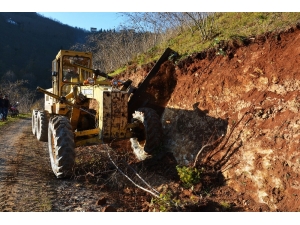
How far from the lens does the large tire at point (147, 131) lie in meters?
6.95

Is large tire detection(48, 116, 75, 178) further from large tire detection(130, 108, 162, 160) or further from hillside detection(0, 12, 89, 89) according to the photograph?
hillside detection(0, 12, 89, 89)

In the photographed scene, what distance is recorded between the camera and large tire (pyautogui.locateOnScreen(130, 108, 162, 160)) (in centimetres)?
695

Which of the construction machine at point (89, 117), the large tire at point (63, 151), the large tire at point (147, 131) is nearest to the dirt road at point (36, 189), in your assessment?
the large tire at point (63, 151)

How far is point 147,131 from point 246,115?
7.30ft

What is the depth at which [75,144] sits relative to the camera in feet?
21.0

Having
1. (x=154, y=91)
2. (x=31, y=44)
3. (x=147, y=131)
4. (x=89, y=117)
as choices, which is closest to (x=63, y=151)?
(x=147, y=131)

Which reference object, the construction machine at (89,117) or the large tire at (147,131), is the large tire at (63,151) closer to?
the construction machine at (89,117)

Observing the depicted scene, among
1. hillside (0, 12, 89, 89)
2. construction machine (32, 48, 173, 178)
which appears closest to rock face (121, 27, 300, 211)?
construction machine (32, 48, 173, 178)

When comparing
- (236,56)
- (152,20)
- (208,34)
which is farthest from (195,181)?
(152,20)

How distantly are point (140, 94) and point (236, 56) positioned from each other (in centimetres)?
308

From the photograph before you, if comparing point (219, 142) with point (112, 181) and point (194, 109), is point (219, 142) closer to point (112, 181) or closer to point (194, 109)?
point (194, 109)

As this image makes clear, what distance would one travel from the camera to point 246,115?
Answer: 5824 mm

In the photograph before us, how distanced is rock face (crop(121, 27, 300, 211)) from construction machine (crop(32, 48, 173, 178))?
0.74m

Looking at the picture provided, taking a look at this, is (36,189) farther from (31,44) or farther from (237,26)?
(31,44)
